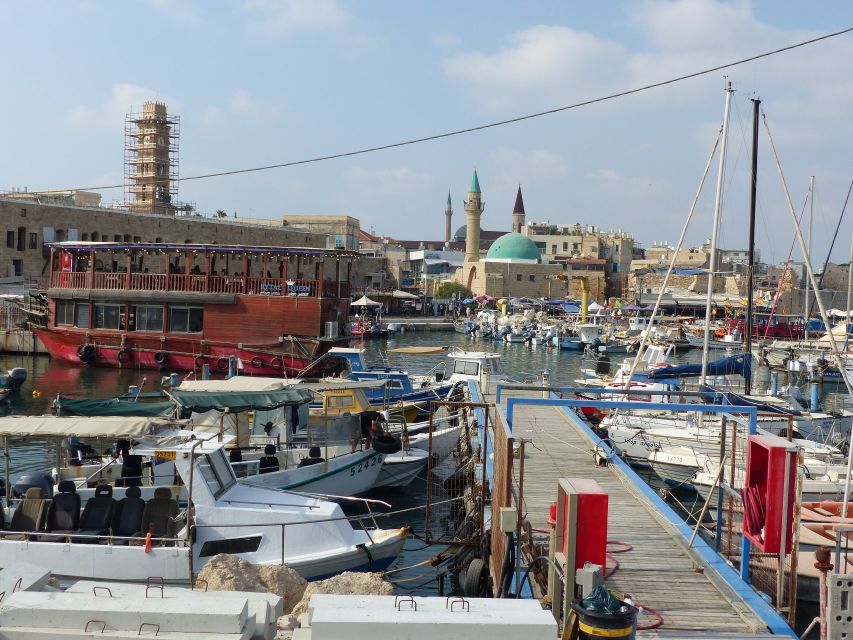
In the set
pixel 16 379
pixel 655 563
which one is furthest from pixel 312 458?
pixel 16 379

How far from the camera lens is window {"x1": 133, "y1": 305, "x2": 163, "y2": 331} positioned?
40094mm

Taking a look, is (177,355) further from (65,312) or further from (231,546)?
(231,546)

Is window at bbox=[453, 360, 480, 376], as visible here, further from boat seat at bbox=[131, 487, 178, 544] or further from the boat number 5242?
boat seat at bbox=[131, 487, 178, 544]

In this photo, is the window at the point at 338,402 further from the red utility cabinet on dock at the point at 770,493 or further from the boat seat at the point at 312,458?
the red utility cabinet on dock at the point at 770,493

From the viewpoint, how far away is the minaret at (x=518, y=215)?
145000 mm

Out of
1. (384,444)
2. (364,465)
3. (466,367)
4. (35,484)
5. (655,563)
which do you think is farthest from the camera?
(466,367)

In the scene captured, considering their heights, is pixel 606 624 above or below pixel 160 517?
above

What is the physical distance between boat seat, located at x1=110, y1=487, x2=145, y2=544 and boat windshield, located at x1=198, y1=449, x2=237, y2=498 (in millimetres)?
1003

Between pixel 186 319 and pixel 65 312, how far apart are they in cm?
725

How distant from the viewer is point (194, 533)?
39.9 ft

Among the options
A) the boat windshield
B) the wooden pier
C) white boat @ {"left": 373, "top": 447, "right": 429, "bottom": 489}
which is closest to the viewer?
the wooden pier

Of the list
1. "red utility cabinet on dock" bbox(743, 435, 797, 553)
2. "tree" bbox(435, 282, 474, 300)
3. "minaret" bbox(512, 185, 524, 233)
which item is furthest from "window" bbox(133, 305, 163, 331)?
"minaret" bbox(512, 185, 524, 233)

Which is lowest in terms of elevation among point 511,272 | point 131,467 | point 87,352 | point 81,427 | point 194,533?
point 194,533

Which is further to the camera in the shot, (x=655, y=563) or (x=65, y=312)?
(x=65, y=312)
